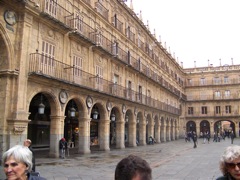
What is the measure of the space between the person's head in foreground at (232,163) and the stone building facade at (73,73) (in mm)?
11402

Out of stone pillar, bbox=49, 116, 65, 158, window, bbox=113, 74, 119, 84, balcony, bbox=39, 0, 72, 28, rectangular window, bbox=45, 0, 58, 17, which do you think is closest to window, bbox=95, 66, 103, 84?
window, bbox=113, 74, 119, 84

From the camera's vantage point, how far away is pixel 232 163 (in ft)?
10.1

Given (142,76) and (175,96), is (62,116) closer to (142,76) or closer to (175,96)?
(142,76)

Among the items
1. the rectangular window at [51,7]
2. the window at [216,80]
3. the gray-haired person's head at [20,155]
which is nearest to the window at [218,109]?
the window at [216,80]

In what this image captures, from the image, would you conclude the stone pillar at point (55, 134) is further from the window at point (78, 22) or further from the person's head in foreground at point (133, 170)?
the person's head in foreground at point (133, 170)

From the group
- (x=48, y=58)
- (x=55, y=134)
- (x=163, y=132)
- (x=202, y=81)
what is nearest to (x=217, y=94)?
(x=202, y=81)

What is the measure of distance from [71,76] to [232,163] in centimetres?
1482

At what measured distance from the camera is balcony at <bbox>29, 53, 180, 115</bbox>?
1448 cm

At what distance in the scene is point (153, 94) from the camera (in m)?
34.4

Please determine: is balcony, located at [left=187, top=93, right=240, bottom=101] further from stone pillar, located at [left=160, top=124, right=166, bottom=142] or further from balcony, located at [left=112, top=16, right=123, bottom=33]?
balcony, located at [left=112, top=16, right=123, bottom=33]

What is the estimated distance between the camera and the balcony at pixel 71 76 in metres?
14.5

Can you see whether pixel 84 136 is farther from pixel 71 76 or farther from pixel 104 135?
pixel 71 76

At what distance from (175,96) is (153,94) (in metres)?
13.1

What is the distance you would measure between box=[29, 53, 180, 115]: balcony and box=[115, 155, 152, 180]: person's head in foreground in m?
12.8
